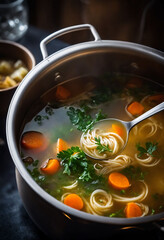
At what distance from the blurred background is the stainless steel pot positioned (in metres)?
1.82

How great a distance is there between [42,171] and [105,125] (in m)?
0.55

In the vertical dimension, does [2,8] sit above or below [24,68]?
above

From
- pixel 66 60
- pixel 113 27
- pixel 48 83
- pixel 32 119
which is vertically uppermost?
pixel 66 60

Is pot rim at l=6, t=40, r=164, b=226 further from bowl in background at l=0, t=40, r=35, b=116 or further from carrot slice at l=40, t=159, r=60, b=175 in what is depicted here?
bowl in background at l=0, t=40, r=35, b=116

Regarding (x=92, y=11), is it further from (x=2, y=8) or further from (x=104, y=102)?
(x=104, y=102)

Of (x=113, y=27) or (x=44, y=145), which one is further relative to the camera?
(x=113, y=27)

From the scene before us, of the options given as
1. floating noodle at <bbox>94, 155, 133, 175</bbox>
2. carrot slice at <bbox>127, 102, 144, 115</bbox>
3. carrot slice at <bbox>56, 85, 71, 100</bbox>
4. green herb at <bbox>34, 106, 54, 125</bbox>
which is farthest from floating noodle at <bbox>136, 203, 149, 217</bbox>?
carrot slice at <bbox>56, 85, 71, 100</bbox>

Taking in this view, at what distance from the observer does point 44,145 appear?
227 cm

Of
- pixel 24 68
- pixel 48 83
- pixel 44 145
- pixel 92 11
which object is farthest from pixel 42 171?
pixel 92 11

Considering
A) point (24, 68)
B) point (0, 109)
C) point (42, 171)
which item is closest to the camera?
point (42, 171)

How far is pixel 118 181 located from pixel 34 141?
0.60m

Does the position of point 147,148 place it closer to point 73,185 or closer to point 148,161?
point 148,161

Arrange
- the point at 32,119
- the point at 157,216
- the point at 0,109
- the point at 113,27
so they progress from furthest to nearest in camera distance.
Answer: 1. the point at 113,27
2. the point at 0,109
3. the point at 32,119
4. the point at 157,216

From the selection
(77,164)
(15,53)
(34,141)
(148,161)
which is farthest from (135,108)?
(15,53)
